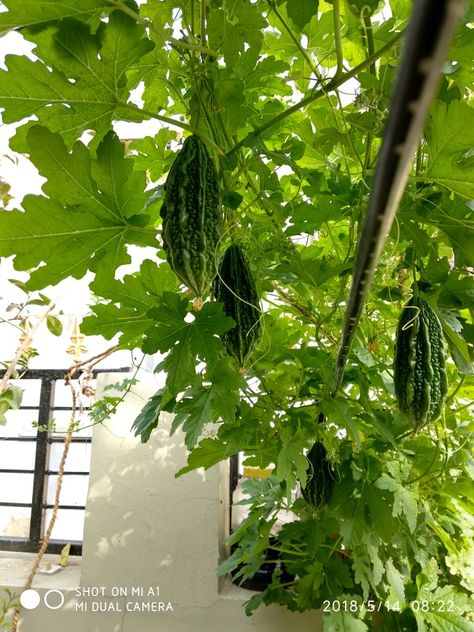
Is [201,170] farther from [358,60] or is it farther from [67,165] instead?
[358,60]

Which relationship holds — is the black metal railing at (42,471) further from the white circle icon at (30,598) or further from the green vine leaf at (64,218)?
the green vine leaf at (64,218)

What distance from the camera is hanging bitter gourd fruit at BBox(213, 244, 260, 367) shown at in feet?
2.10

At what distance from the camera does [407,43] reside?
4.6 inches

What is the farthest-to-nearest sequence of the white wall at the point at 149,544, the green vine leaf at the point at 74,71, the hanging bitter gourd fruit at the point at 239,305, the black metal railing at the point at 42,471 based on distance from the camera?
the black metal railing at the point at 42,471 < the white wall at the point at 149,544 < the hanging bitter gourd fruit at the point at 239,305 < the green vine leaf at the point at 74,71

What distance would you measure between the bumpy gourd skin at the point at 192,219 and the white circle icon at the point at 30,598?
6.65ft

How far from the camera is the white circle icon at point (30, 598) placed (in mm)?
2051

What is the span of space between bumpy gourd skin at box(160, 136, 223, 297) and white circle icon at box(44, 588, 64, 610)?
Answer: 2.01 metres
